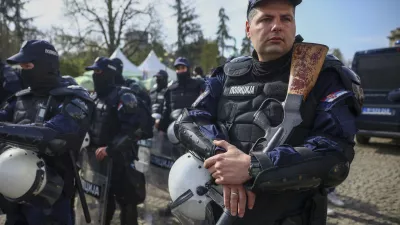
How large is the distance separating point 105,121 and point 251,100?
239cm

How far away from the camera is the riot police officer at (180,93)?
222 inches

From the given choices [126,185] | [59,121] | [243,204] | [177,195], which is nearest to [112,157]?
[126,185]

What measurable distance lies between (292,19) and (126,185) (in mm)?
2738

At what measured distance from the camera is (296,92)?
1.51 meters

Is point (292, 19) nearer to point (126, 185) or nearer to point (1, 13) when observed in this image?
point (126, 185)

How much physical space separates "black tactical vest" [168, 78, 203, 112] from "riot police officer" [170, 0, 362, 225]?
11.8 ft

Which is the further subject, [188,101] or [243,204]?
[188,101]

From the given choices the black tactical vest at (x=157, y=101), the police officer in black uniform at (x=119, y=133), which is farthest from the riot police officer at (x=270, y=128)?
the black tactical vest at (x=157, y=101)

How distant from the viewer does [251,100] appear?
1785mm

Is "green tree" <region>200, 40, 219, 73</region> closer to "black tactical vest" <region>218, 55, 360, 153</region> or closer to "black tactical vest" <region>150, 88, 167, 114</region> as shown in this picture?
"black tactical vest" <region>150, 88, 167, 114</region>

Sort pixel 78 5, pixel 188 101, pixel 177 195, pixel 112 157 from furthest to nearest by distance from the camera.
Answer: pixel 78 5, pixel 188 101, pixel 112 157, pixel 177 195

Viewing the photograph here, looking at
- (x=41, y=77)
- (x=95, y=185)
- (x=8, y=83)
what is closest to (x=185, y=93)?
(x=95, y=185)

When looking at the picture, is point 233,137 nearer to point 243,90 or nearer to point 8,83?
point 243,90

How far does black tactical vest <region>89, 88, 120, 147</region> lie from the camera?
3703mm
